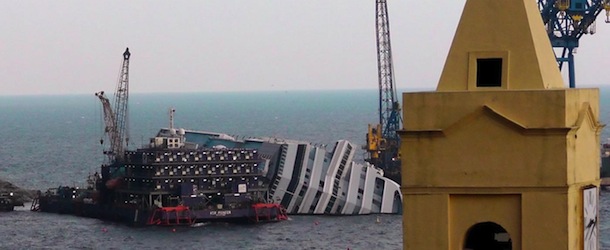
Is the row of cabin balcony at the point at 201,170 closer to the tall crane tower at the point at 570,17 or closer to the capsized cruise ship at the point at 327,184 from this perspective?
the capsized cruise ship at the point at 327,184

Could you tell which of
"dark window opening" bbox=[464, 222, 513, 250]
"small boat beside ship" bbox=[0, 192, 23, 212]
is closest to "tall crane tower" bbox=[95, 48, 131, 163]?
"small boat beside ship" bbox=[0, 192, 23, 212]

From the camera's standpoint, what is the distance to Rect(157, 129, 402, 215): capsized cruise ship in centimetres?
13075

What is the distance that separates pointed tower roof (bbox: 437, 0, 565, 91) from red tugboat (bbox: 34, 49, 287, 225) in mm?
110962

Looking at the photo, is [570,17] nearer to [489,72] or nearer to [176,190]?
[176,190]

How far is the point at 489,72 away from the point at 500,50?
248mm

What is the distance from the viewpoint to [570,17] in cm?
10800

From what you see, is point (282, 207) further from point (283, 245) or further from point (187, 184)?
point (283, 245)

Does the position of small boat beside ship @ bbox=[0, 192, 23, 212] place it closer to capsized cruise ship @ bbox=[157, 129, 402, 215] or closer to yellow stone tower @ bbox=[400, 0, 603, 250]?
capsized cruise ship @ bbox=[157, 129, 402, 215]

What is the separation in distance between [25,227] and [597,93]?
114190 millimetres

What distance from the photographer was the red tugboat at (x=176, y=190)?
12638 cm

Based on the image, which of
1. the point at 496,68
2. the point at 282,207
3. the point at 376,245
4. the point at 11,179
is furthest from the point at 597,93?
the point at 11,179

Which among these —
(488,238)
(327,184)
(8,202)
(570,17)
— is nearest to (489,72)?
(488,238)

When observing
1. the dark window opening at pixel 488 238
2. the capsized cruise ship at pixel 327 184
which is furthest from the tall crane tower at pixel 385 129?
the dark window opening at pixel 488 238

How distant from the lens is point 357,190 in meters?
131
